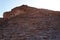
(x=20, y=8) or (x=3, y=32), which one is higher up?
(x=20, y=8)

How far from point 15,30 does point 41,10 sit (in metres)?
0.79

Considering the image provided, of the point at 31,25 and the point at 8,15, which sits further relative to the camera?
the point at 8,15

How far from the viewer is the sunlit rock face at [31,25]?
9.66 feet

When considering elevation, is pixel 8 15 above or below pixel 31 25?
above

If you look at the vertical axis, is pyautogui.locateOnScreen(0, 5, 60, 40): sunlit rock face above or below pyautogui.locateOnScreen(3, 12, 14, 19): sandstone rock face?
below

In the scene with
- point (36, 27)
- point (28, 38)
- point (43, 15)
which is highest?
point (43, 15)

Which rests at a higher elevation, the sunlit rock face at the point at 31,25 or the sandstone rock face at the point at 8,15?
the sandstone rock face at the point at 8,15

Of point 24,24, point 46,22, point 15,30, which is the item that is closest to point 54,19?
point 46,22

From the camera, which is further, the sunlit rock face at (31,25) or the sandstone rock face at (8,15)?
the sandstone rock face at (8,15)

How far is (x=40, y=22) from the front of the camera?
3.22 m

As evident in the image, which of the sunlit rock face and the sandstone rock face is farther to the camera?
the sandstone rock face

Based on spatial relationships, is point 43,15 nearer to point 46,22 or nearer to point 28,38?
point 46,22

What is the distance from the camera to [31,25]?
3.16 meters

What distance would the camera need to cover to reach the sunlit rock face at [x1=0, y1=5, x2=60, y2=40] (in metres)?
2.94
